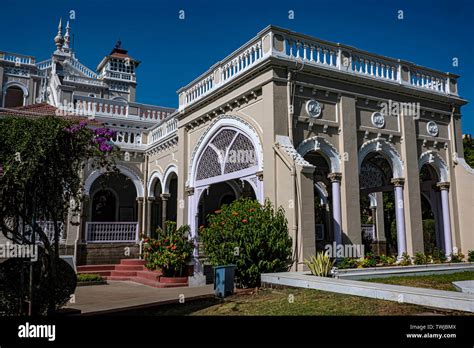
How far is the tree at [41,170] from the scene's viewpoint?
20.7 feet

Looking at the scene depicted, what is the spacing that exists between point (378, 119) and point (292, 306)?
25.6 ft

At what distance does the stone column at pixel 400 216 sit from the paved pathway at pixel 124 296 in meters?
5.75

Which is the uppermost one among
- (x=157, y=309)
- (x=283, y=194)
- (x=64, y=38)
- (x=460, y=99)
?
Answer: (x=64, y=38)

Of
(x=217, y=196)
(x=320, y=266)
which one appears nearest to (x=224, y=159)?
(x=320, y=266)

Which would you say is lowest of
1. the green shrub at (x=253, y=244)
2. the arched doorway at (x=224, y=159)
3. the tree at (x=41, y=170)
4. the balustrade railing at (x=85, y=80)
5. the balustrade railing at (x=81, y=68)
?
the green shrub at (x=253, y=244)

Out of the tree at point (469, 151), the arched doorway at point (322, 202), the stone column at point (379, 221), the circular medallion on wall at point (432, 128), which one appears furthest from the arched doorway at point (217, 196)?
the tree at point (469, 151)

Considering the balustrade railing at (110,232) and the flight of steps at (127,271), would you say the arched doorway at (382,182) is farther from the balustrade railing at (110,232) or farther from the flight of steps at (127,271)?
the balustrade railing at (110,232)

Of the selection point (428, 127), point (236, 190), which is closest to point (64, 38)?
point (236, 190)

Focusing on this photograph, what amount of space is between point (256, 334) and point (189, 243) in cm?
733

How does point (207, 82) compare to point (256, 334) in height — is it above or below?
above

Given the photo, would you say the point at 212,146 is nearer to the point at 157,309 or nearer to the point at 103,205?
the point at 157,309

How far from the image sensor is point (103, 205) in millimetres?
19969

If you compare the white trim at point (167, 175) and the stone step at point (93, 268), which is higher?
the white trim at point (167, 175)

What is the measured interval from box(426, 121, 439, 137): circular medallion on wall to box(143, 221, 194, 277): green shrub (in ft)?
27.5
